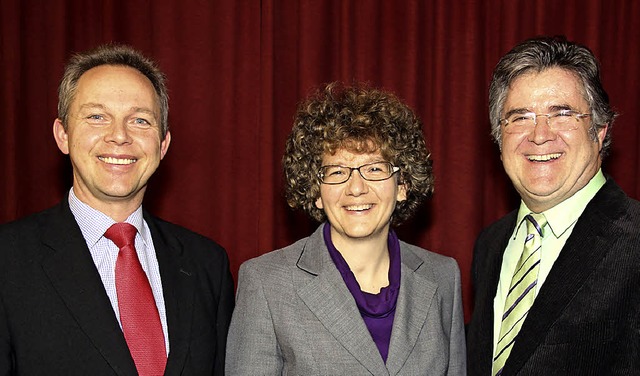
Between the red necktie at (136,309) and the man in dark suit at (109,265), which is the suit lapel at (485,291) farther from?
the red necktie at (136,309)

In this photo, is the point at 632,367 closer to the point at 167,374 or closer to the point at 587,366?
the point at 587,366

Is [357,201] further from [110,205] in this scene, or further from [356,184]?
[110,205]

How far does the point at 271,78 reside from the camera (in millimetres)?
3414

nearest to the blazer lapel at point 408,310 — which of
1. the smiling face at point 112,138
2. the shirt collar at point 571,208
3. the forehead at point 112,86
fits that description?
the shirt collar at point 571,208

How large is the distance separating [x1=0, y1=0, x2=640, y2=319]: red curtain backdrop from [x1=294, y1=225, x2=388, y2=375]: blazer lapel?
125cm

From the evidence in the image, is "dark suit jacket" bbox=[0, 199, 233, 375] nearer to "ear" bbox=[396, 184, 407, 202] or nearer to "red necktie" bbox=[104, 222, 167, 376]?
"red necktie" bbox=[104, 222, 167, 376]

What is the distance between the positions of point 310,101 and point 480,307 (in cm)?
95

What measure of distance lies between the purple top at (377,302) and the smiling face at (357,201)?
4.4 inches

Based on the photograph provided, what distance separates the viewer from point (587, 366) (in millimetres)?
1891

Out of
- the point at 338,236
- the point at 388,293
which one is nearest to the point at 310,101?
the point at 338,236

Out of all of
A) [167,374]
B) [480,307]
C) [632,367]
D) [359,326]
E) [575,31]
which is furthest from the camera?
[575,31]

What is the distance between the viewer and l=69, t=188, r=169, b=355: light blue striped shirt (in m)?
2.05

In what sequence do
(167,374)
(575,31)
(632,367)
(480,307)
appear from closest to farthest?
1. (632,367)
2. (167,374)
3. (480,307)
4. (575,31)

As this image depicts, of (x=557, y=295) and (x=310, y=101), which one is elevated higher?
(x=310, y=101)
